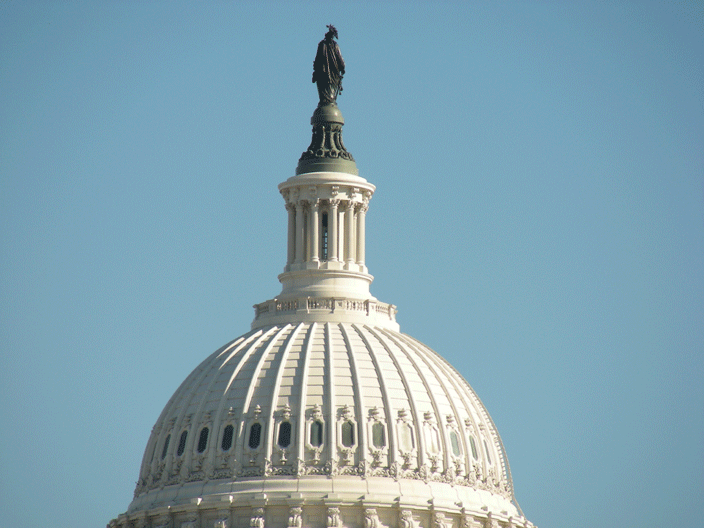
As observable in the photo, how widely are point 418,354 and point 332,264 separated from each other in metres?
8.71

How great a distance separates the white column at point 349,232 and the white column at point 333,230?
779 millimetres

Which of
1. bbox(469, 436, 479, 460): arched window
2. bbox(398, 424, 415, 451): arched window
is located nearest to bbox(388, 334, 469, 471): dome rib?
bbox(469, 436, 479, 460): arched window

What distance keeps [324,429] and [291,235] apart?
18443 mm

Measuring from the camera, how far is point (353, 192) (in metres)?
152

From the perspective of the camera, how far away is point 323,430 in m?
139

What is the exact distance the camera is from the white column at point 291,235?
5994 inches

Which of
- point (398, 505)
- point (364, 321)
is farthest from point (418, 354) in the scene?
point (398, 505)

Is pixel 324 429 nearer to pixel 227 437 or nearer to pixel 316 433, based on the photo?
pixel 316 433

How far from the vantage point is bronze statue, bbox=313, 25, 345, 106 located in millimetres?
156125

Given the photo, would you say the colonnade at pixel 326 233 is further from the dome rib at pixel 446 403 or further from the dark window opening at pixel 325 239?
the dome rib at pixel 446 403

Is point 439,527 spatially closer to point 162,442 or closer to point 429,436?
point 429,436

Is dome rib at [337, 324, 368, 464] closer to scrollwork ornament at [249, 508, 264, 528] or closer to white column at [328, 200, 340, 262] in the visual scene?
scrollwork ornament at [249, 508, 264, 528]

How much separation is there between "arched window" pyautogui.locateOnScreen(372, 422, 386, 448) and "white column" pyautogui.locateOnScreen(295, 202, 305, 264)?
52.4ft

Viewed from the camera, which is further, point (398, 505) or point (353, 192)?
point (353, 192)
